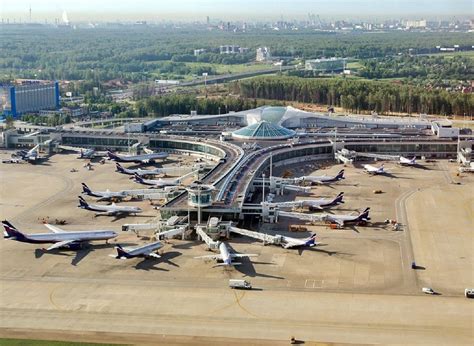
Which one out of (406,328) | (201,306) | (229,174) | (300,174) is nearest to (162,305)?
(201,306)

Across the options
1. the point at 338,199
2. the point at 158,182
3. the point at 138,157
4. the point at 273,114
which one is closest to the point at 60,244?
the point at 158,182

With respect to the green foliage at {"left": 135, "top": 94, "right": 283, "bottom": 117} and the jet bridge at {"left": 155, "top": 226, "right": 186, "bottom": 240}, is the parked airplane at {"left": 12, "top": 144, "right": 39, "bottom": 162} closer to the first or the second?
the green foliage at {"left": 135, "top": 94, "right": 283, "bottom": 117}

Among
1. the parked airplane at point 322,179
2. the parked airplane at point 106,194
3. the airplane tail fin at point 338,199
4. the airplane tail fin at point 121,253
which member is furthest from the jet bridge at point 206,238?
the parked airplane at point 322,179

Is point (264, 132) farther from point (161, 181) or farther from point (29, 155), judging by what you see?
point (29, 155)

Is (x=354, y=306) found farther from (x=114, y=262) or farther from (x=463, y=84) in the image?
(x=463, y=84)

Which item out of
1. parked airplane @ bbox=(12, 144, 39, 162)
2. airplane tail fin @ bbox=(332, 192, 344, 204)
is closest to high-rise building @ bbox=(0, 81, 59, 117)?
parked airplane @ bbox=(12, 144, 39, 162)
